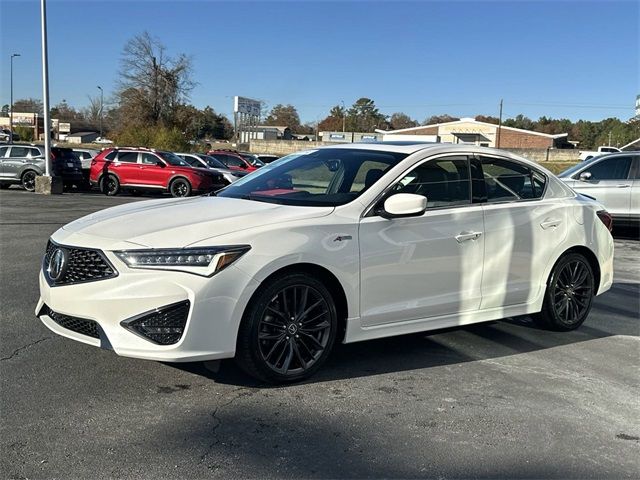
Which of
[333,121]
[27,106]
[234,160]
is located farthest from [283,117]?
[234,160]

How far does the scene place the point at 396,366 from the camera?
15.4 ft

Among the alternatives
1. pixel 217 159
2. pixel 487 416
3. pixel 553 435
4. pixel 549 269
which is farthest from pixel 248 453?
pixel 217 159

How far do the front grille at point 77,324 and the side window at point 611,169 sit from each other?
39.4ft

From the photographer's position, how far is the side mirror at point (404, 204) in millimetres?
4398

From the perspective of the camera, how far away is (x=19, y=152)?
72.0 ft

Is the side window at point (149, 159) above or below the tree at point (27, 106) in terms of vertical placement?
below

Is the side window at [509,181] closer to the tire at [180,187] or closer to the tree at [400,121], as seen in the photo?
the tire at [180,187]

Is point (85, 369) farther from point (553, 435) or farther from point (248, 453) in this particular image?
point (553, 435)

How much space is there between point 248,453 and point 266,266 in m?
1.17

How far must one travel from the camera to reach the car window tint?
21859 mm

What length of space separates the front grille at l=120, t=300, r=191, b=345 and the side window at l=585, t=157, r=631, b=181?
1177 centimetres

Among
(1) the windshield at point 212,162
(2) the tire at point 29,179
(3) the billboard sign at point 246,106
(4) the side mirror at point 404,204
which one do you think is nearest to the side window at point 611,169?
(4) the side mirror at point 404,204

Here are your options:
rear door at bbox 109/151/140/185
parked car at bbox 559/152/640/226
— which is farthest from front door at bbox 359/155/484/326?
rear door at bbox 109/151/140/185

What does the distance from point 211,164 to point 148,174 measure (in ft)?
12.3
